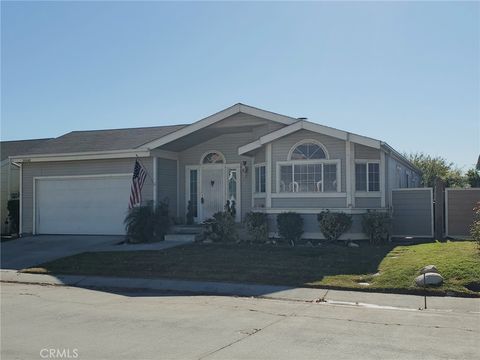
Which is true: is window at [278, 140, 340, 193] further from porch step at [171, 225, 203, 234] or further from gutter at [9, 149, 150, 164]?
gutter at [9, 149, 150, 164]

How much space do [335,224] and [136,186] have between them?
23.9 ft

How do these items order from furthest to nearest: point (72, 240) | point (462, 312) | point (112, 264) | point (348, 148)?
point (72, 240) → point (348, 148) → point (112, 264) → point (462, 312)

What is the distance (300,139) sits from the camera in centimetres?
1845

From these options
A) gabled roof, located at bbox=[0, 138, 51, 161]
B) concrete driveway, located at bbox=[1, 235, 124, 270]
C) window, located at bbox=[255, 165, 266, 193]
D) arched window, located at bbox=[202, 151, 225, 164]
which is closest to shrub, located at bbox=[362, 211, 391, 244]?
window, located at bbox=[255, 165, 266, 193]

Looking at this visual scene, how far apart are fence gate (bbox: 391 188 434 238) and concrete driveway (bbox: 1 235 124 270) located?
33.2 feet

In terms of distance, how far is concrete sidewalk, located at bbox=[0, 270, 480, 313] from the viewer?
32.7ft

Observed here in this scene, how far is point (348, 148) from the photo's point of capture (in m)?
17.9

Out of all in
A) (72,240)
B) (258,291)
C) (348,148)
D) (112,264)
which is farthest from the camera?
(72,240)

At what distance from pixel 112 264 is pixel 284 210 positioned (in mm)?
6331

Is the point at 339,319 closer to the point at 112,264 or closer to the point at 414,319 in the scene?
the point at 414,319

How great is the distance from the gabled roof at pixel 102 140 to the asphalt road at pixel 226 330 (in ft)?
39.5

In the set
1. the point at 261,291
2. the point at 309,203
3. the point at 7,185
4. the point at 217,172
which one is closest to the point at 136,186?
the point at 217,172

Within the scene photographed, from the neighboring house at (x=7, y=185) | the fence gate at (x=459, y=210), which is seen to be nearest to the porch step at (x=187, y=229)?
the fence gate at (x=459, y=210)

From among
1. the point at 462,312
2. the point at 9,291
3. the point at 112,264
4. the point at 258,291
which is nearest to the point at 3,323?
the point at 9,291
